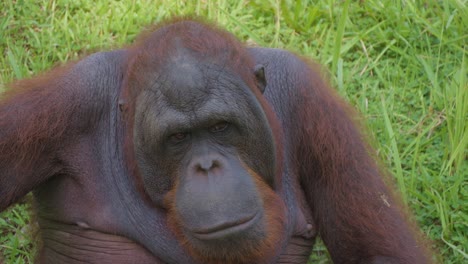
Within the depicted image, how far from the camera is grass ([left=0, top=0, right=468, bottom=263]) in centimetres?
510

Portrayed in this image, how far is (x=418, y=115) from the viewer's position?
17.9 feet

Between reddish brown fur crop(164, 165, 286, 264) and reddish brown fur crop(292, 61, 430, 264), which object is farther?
reddish brown fur crop(292, 61, 430, 264)

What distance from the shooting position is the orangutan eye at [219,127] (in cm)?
364

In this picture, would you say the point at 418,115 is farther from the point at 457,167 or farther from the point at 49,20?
the point at 49,20

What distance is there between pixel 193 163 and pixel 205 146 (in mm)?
79

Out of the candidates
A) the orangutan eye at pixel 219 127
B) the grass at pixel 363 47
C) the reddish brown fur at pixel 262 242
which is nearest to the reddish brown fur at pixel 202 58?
the reddish brown fur at pixel 262 242

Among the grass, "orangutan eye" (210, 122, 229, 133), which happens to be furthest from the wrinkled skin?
the grass

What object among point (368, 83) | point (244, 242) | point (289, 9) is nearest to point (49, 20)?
point (289, 9)

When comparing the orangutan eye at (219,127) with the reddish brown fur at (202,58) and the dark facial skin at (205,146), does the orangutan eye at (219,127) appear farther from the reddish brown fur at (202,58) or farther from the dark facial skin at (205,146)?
the reddish brown fur at (202,58)

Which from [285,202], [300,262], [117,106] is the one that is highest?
[117,106]

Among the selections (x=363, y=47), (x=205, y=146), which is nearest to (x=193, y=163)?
(x=205, y=146)

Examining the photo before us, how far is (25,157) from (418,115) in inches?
95.4

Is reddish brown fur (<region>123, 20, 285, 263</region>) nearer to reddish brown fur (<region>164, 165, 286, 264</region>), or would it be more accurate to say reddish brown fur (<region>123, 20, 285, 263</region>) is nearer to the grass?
reddish brown fur (<region>164, 165, 286, 264</region>)

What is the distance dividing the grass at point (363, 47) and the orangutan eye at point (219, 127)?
1.49 m
